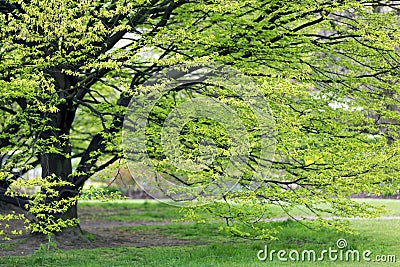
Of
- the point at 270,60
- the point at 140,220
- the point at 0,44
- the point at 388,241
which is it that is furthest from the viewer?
the point at 140,220

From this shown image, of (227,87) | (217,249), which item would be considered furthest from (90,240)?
(227,87)

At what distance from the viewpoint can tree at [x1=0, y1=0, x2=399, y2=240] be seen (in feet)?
27.8

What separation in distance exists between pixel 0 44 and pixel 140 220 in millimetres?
9617

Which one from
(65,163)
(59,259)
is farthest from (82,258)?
(65,163)

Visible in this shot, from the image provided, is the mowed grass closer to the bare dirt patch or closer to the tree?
the bare dirt patch

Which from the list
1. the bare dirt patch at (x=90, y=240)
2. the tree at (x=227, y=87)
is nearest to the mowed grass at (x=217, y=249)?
the bare dirt patch at (x=90, y=240)

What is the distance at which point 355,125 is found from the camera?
11.6m

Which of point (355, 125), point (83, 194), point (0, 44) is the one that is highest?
point (0, 44)

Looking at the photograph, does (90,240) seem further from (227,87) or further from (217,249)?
(227,87)

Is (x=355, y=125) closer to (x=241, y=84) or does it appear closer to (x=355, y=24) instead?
(x=355, y=24)

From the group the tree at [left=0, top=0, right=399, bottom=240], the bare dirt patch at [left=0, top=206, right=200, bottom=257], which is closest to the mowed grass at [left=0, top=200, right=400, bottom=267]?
the bare dirt patch at [left=0, top=206, right=200, bottom=257]

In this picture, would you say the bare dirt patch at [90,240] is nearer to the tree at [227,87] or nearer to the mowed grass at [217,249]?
the mowed grass at [217,249]

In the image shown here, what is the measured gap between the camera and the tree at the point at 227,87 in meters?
8.48

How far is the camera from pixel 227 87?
8578 mm
